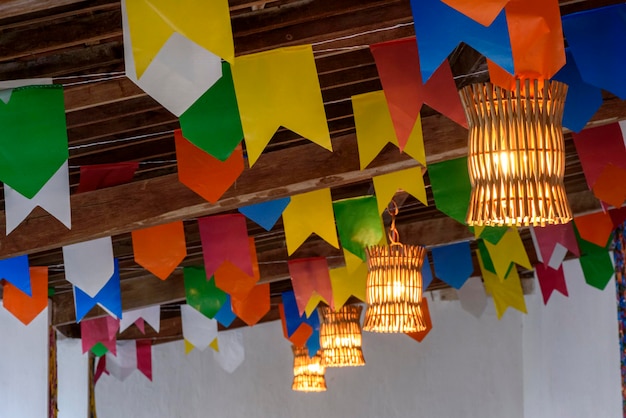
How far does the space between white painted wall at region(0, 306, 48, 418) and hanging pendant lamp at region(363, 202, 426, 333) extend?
2616 mm

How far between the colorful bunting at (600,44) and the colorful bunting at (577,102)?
0.40m

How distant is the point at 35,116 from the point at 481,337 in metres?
6.83

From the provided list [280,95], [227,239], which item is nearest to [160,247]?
[227,239]

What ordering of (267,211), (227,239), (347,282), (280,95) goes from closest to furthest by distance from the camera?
1. (280,95)
2. (267,211)
3. (227,239)
4. (347,282)

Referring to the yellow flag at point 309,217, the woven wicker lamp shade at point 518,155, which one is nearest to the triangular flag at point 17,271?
the yellow flag at point 309,217

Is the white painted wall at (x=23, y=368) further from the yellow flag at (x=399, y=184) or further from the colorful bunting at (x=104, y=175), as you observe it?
the yellow flag at (x=399, y=184)

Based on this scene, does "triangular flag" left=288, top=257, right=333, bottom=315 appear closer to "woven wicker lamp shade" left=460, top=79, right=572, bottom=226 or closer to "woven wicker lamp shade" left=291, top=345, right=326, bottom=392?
"woven wicker lamp shade" left=291, top=345, right=326, bottom=392

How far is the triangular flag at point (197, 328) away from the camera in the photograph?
298 inches

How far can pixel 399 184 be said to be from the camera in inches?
180

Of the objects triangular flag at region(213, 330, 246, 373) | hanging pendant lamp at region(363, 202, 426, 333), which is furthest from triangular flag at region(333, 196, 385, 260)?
triangular flag at region(213, 330, 246, 373)

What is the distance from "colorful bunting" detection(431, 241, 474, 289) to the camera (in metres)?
6.84

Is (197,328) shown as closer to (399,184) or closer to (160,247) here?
(160,247)

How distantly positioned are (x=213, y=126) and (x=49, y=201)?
29.8 inches

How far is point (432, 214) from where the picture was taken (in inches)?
265
